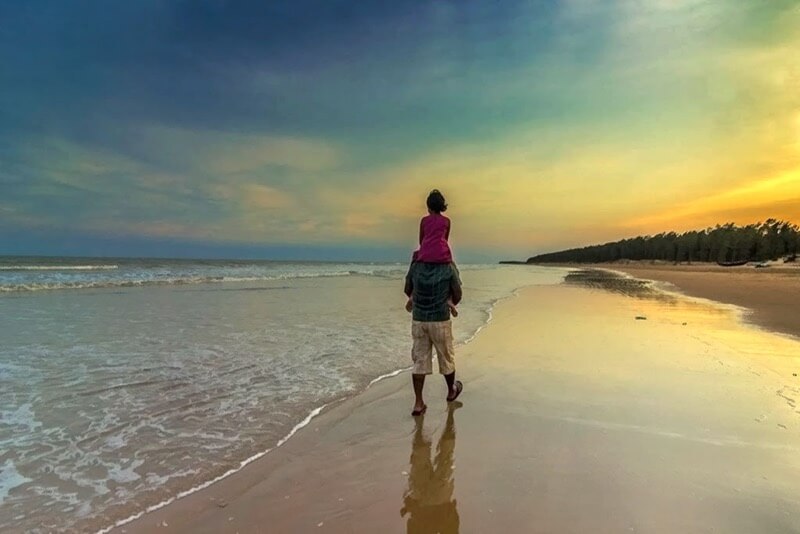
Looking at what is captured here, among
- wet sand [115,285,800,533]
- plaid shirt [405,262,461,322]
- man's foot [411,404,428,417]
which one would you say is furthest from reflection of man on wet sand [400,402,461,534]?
plaid shirt [405,262,461,322]

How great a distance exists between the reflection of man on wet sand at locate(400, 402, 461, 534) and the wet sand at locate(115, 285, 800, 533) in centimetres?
1

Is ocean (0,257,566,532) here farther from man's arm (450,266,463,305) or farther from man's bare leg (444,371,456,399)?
man's arm (450,266,463,305)

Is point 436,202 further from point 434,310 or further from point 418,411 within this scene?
point 418,411

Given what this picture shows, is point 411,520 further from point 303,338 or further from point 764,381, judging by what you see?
point 303,338

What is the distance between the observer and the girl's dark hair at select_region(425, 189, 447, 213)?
579 cm

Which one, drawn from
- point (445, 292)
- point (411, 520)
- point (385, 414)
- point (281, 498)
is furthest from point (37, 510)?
point (445, 292)

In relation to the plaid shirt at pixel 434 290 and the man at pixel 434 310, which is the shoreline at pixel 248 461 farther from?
the plaid shirt at pixel 434 290

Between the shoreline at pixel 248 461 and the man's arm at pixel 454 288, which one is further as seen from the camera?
the man's arm at pixel 454 288

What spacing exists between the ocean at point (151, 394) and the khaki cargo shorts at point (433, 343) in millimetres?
1172

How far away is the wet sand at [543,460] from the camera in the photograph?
123 inches

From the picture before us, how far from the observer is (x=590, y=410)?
537 centimetres

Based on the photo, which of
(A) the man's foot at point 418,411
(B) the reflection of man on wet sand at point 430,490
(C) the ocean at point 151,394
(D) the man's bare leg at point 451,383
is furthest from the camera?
(D) the man's bare leg at point 451,383

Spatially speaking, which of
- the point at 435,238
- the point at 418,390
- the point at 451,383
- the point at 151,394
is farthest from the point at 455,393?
the point at 151,394

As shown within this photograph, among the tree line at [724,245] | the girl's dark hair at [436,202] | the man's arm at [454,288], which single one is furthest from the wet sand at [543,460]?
the tree line at [724,245]
